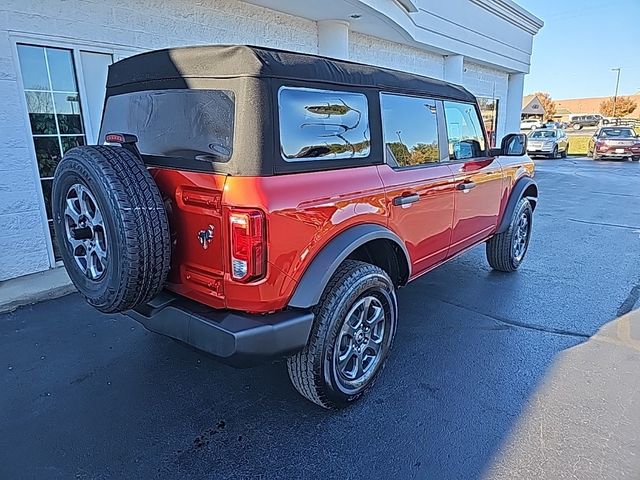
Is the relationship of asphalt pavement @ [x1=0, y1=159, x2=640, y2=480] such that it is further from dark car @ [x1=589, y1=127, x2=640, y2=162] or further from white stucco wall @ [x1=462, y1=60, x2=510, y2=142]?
dark car @ [x1=589, y1=127, x2=640, y2=162]

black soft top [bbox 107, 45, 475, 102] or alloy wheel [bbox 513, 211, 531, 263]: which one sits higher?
black soft top [bbox 107, 45, 475, 102]

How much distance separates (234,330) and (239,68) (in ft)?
4.18

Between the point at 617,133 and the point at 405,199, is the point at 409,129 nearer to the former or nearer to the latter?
the point at 405,199

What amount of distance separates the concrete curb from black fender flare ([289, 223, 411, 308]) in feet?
10.8

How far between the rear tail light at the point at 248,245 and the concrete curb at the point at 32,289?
316cm

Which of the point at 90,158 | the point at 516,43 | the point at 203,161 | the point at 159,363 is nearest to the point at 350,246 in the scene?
the point at 203,161

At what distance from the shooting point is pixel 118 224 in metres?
2.16

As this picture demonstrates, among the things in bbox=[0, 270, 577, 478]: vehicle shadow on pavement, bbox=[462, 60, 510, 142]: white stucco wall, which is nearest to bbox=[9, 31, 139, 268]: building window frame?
bbox=[0, 270, 577, 478]: vehicle shadow on pavement

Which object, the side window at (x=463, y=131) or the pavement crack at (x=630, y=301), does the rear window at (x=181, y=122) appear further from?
the pavement crack at (x=630, y=301)

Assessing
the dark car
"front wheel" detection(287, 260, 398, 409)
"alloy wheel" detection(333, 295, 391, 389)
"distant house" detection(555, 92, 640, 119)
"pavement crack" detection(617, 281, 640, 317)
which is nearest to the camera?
"front wheel" detection(287, 260, 398, 409)

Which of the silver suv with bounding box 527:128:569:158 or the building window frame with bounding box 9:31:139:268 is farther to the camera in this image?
the silver suv with bounding box 527:128:569:158

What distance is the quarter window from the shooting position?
4676 millimetres

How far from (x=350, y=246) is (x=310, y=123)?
71 centimetres

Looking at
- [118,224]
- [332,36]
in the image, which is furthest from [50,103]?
[332,36]
